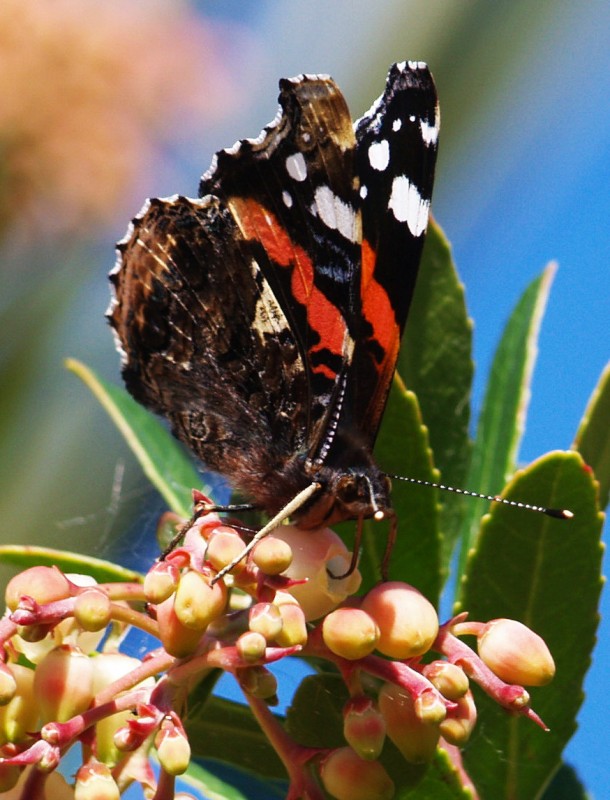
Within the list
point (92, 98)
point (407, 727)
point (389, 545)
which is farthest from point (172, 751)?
point (92, 98)

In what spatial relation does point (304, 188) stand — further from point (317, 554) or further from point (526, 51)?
point (526, 51)

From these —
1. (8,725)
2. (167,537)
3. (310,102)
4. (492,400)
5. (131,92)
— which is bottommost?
(8,725)

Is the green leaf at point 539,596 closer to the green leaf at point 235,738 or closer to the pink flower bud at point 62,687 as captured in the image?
the green leaf at point 235,738

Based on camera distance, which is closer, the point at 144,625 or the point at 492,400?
the point at 144,625

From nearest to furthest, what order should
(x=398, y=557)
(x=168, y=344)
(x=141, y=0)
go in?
(x=398, y=557) < (x=168, y=344) < (x=141, y=0)

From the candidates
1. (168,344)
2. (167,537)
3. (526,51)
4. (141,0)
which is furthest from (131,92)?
(167,537)

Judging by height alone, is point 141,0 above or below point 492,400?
above

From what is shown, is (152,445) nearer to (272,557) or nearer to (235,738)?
(235,738)

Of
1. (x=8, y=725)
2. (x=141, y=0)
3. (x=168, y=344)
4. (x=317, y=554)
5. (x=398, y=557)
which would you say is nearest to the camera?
(x=8, y=725)
